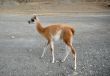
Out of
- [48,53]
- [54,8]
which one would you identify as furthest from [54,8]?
[48,53]

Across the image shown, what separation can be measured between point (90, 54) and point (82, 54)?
26cm

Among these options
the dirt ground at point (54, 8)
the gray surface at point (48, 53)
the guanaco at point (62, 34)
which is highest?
the guanaco at point (62, 34)

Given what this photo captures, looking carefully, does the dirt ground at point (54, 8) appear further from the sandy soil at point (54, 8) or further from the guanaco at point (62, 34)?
the guanaco at point (62, 34)

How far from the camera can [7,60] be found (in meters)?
8.75

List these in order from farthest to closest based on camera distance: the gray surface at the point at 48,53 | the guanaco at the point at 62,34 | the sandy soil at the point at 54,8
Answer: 1. the sandy soil at the point at 54,8
2. the guanaco at the point at 62,34
3. the gray surface at the point at 48,53

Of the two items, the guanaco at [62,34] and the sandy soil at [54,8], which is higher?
the guanaco at [62,34]

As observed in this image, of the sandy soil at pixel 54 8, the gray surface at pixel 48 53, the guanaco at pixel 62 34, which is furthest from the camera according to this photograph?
the sandy soil at pixel 54 8

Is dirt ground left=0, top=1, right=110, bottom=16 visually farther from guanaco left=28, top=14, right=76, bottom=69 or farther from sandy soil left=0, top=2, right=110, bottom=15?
guanaco left=28, top=14, right=76, bottom=69

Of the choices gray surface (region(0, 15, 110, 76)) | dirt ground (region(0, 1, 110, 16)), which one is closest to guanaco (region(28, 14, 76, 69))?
gray surface (region(0, 15, 110, 76))

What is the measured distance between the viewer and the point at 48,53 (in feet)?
30.9

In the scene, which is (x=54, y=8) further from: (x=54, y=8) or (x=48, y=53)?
(x=48, y=53)

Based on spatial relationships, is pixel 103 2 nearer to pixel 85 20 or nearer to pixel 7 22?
pixel 85 20

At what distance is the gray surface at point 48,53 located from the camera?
7734 millimetres

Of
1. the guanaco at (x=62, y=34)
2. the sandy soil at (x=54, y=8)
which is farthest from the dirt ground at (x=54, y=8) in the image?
the guanaco at (x=62, y=34)
